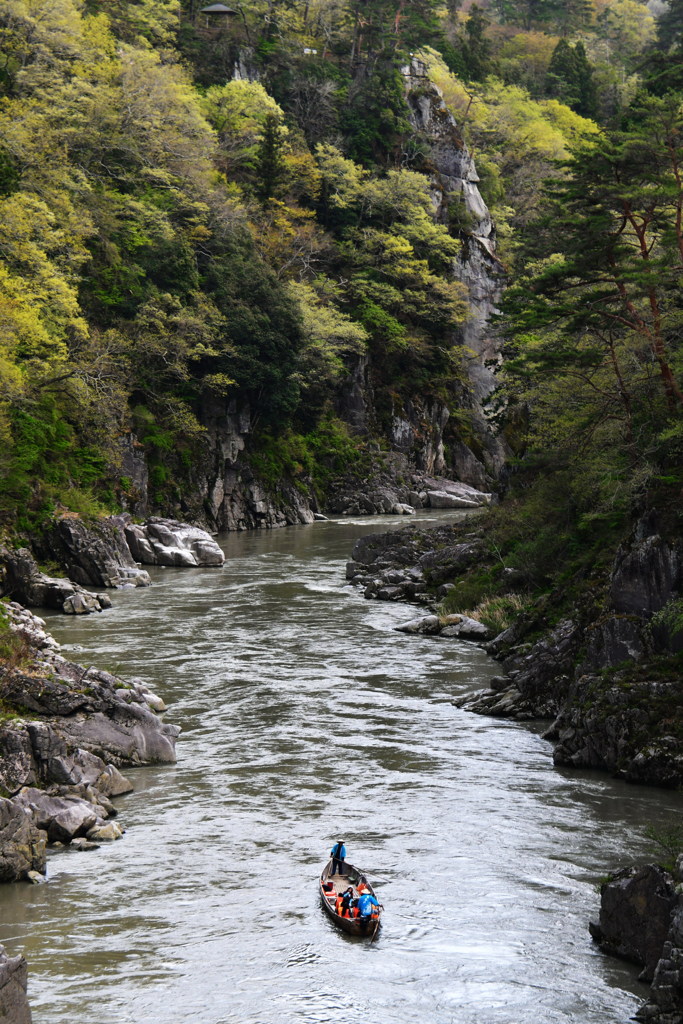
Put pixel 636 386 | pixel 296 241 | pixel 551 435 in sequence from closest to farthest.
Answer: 1. pixel 636 386
2. pixel 551 435
3. pixel 296 241

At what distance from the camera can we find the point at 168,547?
4681 cm

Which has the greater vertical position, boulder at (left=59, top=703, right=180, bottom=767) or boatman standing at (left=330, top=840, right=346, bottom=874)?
boulder at (left=59, top=703, right=180, bottom=767)

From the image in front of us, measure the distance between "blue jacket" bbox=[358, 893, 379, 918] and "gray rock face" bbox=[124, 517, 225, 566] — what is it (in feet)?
110

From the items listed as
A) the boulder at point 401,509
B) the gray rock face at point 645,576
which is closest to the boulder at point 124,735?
the gray rock face at point 645,576

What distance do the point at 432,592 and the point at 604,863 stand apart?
73.5 feet

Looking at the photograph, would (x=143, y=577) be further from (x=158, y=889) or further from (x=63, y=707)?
(x=158, y=889)

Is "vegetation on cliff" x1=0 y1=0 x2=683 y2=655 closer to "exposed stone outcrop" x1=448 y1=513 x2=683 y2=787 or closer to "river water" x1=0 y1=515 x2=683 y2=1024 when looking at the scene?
"exposed stone outcrop" x1=448 y1=513 x2=683 y2=787

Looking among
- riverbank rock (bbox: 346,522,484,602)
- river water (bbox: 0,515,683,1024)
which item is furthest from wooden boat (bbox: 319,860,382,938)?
riverbank rock (bbox: 346,522,484,602)

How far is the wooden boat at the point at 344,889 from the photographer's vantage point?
13055mm


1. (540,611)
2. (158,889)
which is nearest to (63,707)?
(158,889)

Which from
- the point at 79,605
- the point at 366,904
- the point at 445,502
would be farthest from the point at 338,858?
the point at 445,502

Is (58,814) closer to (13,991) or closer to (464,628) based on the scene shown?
(13,991)

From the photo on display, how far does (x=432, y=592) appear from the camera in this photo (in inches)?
1471

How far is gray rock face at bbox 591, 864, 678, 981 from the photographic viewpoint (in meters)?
12.0
